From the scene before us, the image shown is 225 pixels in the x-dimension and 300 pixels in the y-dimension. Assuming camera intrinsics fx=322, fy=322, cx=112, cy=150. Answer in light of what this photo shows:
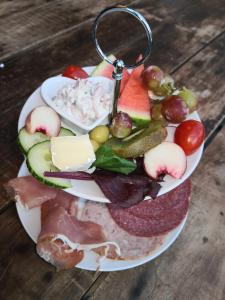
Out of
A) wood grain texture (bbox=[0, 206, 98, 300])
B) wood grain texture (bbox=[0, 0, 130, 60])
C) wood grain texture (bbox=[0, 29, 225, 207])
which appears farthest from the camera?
wood grain texture (bbox=[0, 0, 130, 60])

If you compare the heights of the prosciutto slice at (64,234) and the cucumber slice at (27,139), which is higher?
the cucumber slice at (27,139)

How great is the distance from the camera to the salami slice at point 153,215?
1058mm

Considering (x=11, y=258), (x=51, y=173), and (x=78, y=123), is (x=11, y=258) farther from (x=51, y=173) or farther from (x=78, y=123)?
→ (x=78, y=123)

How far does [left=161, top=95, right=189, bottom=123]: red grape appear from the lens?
1.08 metres

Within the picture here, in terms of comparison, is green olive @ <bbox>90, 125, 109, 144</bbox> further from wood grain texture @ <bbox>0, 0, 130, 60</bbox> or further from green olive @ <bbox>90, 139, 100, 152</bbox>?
wood grain texture @ <bbox>0, 0, 130, 60</bbox>

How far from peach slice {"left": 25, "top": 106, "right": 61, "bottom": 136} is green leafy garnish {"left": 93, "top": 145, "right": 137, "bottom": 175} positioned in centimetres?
19

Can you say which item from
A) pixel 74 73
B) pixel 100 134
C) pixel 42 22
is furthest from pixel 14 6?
pixel 100 134

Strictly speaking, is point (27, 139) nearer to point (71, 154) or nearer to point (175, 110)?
point (71, 154)

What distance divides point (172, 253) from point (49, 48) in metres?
1.24

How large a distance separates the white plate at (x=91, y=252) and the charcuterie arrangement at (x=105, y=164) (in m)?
0.01

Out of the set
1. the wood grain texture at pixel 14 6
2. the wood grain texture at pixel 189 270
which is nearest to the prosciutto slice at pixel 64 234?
the wood grain texture at pixel 189 270

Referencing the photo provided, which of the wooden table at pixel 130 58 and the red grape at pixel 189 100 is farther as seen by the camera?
the red grape at pixel 189 100

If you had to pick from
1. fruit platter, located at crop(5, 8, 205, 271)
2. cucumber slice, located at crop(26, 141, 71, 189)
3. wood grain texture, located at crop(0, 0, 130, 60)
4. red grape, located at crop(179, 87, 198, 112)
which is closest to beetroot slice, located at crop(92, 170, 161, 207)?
fruit platter, located at crop(5, 8, 205, 271)

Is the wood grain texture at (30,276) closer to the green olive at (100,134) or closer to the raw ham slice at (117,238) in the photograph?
the raw ham slice at (117,238)
